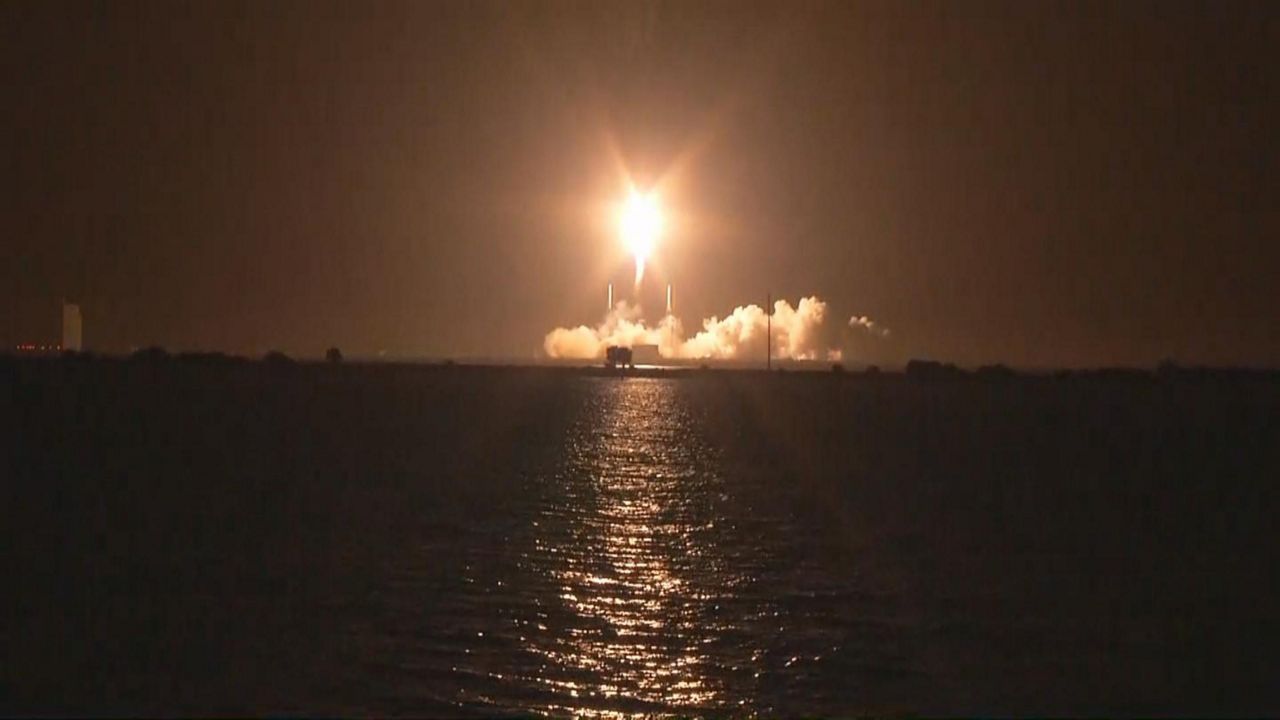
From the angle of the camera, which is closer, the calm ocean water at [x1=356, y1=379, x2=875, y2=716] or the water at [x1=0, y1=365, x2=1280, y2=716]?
the calm ocean water at [x1=356, y1=379, x2=875, y2=716]

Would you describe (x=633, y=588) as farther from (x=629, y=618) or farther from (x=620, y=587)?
(x=629, y=618)

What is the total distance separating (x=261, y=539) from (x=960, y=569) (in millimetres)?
23917

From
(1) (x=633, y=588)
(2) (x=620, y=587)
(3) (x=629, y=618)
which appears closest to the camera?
(3) (x=629, y=618)

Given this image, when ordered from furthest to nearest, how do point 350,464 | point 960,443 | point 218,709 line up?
point 960,443 < point 350,464 < point 218,709

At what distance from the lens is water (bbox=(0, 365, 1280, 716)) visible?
86.2 ft

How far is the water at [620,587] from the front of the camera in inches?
1034

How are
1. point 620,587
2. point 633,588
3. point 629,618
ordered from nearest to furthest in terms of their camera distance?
point 629,618
point 633,588
point 620,587

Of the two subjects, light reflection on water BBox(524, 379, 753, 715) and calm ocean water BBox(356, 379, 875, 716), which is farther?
light reflection on water BBox(524, 379, 753, 715)

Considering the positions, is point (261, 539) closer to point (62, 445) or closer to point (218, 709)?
point (218, 709)

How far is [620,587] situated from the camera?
37.8 meters

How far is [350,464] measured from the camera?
80500 mm

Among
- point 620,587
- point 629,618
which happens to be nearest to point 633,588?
point 620,587

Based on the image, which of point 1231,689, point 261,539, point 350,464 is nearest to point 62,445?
point 350,464

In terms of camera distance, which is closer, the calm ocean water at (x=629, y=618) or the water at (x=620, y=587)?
the calm ocean water at (x=629, y=618)
